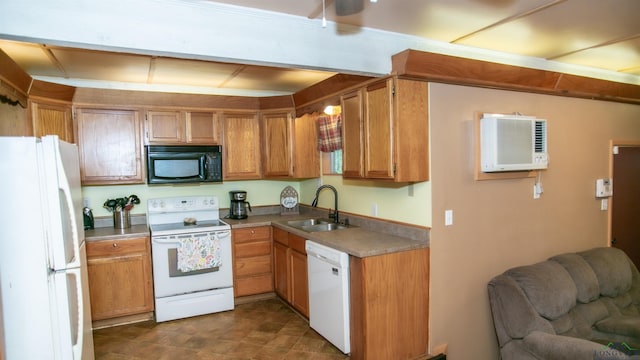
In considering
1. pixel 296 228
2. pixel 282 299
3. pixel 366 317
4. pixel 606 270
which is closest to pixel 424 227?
pixel 366 317

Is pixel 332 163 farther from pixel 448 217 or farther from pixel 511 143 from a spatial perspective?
pixel 511 143

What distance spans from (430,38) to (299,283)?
2.52 metres

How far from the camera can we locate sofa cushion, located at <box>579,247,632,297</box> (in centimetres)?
310

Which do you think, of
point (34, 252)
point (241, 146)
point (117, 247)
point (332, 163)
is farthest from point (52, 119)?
point (332, 163)

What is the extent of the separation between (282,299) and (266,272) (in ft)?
1.16

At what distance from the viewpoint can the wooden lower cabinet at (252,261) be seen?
4.12m

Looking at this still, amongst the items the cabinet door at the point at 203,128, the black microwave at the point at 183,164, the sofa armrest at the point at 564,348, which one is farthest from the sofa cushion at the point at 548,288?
the cabinet door at the point at 203,128

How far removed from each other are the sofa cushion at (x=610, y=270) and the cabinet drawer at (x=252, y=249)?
3.12 m

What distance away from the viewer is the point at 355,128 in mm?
3156

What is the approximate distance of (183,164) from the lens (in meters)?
4.10

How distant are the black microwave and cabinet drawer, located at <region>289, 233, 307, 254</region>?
1178 millimetres

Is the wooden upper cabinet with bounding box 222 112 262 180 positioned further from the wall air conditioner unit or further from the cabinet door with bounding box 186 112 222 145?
the wall air conditioner unit

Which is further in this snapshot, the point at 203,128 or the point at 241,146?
the point at 241,146

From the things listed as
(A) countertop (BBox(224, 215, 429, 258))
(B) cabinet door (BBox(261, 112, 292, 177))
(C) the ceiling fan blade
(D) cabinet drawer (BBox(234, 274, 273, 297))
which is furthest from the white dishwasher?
(C) the ceiling fan blade
